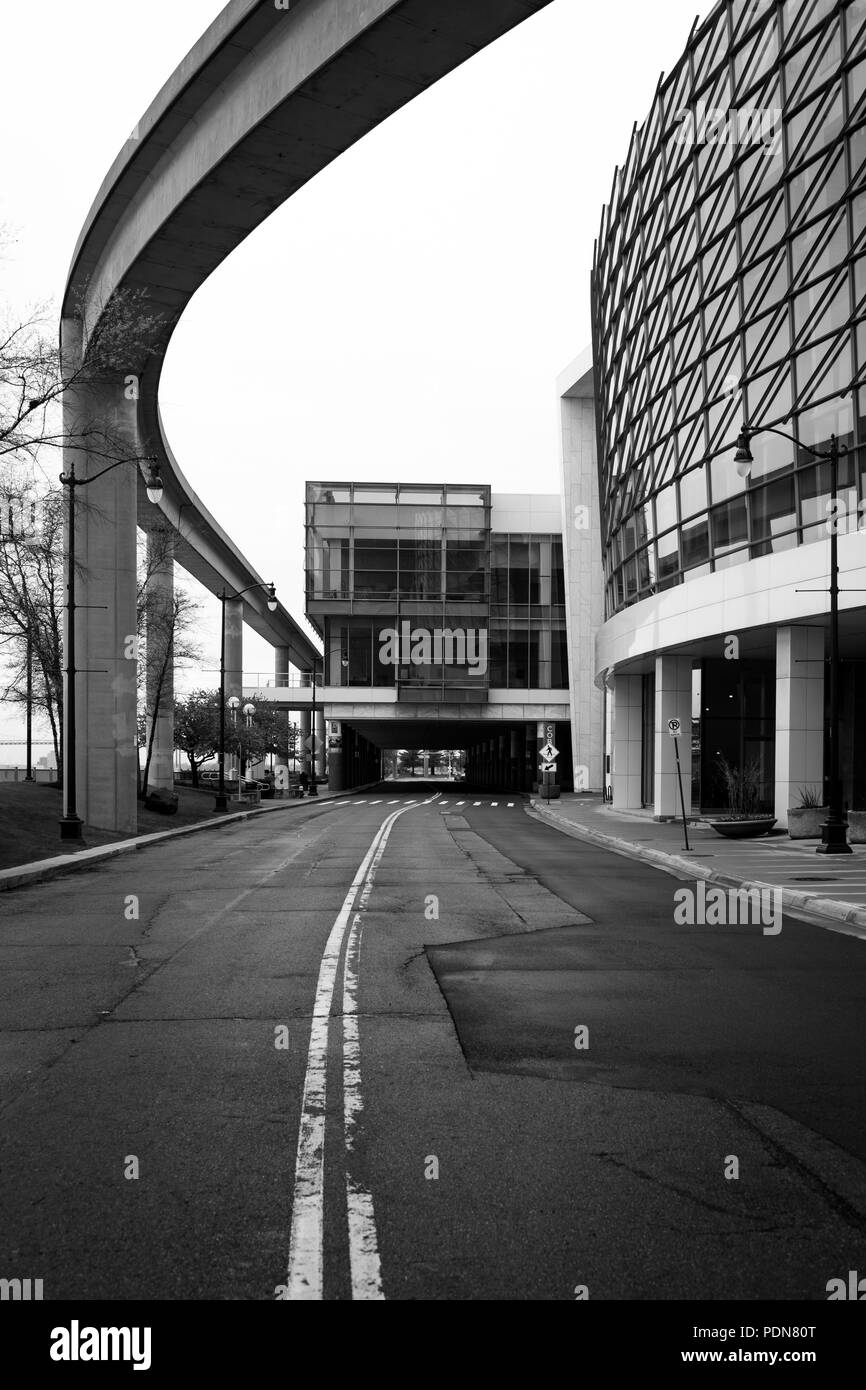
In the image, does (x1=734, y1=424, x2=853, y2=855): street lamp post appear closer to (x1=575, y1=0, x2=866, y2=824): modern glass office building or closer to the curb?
(x1=575, y1=0, x2=866, y2=824): modern glass office building

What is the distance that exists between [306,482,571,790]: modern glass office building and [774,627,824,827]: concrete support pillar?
4894cm

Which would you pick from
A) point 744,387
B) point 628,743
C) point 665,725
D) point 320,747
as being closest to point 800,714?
point 665,725

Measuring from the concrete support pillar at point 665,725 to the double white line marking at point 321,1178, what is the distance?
28.4m

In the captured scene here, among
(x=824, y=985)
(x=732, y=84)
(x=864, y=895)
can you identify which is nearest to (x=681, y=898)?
(x=864, y=895)

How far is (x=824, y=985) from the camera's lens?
9.72 m

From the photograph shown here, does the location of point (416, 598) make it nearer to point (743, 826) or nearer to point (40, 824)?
point (743, 826)

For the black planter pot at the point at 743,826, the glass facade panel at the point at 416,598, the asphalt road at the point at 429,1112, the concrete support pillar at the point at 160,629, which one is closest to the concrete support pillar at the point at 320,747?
the glass facade panel at the point at 416,598

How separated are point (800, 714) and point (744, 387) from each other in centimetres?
985

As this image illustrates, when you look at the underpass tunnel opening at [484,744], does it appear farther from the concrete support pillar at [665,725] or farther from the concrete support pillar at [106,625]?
the concrete support pillar at [106,625]

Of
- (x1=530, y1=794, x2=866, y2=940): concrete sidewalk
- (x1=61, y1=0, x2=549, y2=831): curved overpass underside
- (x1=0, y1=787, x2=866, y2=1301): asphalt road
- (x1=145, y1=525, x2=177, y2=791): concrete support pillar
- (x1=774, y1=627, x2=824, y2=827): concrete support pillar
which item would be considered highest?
(x1=61, y1=0, x2=549, y2=831): curved overpass underside

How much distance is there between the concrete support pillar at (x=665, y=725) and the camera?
36906 mm

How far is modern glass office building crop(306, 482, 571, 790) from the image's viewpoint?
77562mm

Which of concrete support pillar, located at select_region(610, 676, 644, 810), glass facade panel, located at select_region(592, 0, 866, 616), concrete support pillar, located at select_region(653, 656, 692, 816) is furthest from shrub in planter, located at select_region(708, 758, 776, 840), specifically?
concrete support pillar, located at select_region(610, 676, 644, 810)
